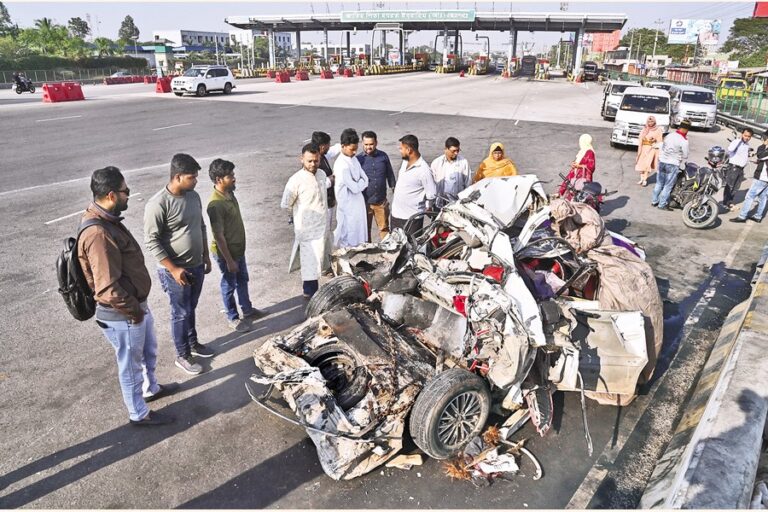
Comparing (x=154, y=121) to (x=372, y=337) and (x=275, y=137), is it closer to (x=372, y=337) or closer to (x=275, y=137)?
(x=275, y=137)

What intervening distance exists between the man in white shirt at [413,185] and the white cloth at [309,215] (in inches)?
49.1

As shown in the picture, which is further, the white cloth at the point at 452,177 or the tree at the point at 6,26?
the tree at the point at 6,26

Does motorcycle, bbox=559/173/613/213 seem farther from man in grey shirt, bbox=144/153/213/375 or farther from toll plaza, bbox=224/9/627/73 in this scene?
toll plaza, bbox=224/9/627/73

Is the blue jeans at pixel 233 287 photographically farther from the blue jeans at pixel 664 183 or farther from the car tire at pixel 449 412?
the blue jeans at pixel 664 183

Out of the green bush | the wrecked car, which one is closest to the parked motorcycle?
the wrecked car

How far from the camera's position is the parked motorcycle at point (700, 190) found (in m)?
9.58

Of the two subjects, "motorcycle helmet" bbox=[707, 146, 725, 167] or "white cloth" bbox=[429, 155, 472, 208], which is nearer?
"white cloth" bbox=[429, 155, 472, 208]

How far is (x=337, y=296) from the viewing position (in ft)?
16.6

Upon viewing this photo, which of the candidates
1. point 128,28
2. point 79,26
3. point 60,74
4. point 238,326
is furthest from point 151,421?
point 128,28

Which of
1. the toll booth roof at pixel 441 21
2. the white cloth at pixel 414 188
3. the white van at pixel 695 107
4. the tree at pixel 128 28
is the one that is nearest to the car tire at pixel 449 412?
the white cloth at pixel 414 188

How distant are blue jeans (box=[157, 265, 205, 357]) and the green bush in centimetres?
5790

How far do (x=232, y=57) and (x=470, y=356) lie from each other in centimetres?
11382

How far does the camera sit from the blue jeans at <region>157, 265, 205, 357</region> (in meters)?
4.73

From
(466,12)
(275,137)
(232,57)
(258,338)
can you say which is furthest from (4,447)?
(232,57)
